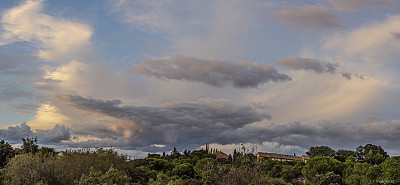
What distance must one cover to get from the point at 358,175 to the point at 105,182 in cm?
5505

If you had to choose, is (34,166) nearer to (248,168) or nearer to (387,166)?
(248,168)

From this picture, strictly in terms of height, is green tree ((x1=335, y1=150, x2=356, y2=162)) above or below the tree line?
above

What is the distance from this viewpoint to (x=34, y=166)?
30.5 m

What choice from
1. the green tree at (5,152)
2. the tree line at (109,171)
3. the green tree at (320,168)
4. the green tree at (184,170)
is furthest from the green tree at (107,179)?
the green tree at (320,168)

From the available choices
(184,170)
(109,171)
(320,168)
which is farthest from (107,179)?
(320,168)

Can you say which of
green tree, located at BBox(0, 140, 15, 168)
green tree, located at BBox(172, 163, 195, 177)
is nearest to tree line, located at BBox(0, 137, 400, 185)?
green tree, located at BBox(0, 140, 15, 168)

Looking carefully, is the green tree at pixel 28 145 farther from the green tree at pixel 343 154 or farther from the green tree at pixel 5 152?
the green tree at pixel 343 154

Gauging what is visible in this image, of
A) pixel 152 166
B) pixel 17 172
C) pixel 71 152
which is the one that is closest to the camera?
pixel 17 172

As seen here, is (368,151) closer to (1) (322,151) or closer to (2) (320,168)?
(1) (322,151)

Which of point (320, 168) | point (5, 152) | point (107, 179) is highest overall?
point (5, 152)

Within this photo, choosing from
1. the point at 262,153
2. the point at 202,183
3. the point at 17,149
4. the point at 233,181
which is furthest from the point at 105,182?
the point at 262,153

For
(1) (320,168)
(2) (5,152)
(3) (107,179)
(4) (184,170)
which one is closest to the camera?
(3) (107,179)

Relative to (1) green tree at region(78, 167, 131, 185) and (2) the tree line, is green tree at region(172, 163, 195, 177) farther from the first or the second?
(1) green tree at region(78, 167, 131, 185)

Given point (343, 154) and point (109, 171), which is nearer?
point (109, 171)
